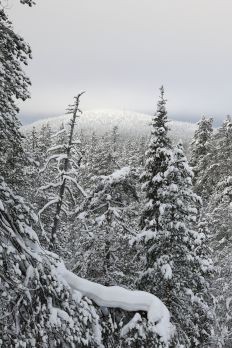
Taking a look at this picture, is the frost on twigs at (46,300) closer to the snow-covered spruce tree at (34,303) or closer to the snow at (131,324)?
the snow-covered spruce tree at (34,303)

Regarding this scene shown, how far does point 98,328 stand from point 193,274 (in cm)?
1398

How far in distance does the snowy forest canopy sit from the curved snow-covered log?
14mm

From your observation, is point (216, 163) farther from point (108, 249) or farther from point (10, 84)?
point (10, 84)

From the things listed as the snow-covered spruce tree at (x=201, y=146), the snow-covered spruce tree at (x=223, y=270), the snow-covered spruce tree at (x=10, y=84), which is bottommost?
the snow-covered spruce tree at (x=223, y=270)

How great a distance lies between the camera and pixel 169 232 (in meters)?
17.7

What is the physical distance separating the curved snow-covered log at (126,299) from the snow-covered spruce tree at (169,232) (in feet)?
36.0

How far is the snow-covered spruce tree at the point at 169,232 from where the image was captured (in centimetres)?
1773

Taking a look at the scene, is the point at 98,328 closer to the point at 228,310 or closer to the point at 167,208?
the point at 167,208

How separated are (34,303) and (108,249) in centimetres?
1137

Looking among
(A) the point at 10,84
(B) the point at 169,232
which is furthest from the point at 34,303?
(B) the point at 169,232

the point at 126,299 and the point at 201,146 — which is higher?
the point at 126,299

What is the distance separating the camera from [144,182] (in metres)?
19.7

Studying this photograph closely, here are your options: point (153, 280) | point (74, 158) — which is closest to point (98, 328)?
point (153, 280)

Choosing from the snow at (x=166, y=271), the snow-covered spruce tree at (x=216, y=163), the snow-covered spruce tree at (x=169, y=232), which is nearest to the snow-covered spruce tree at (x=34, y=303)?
the snow at (x=166, y=271)
